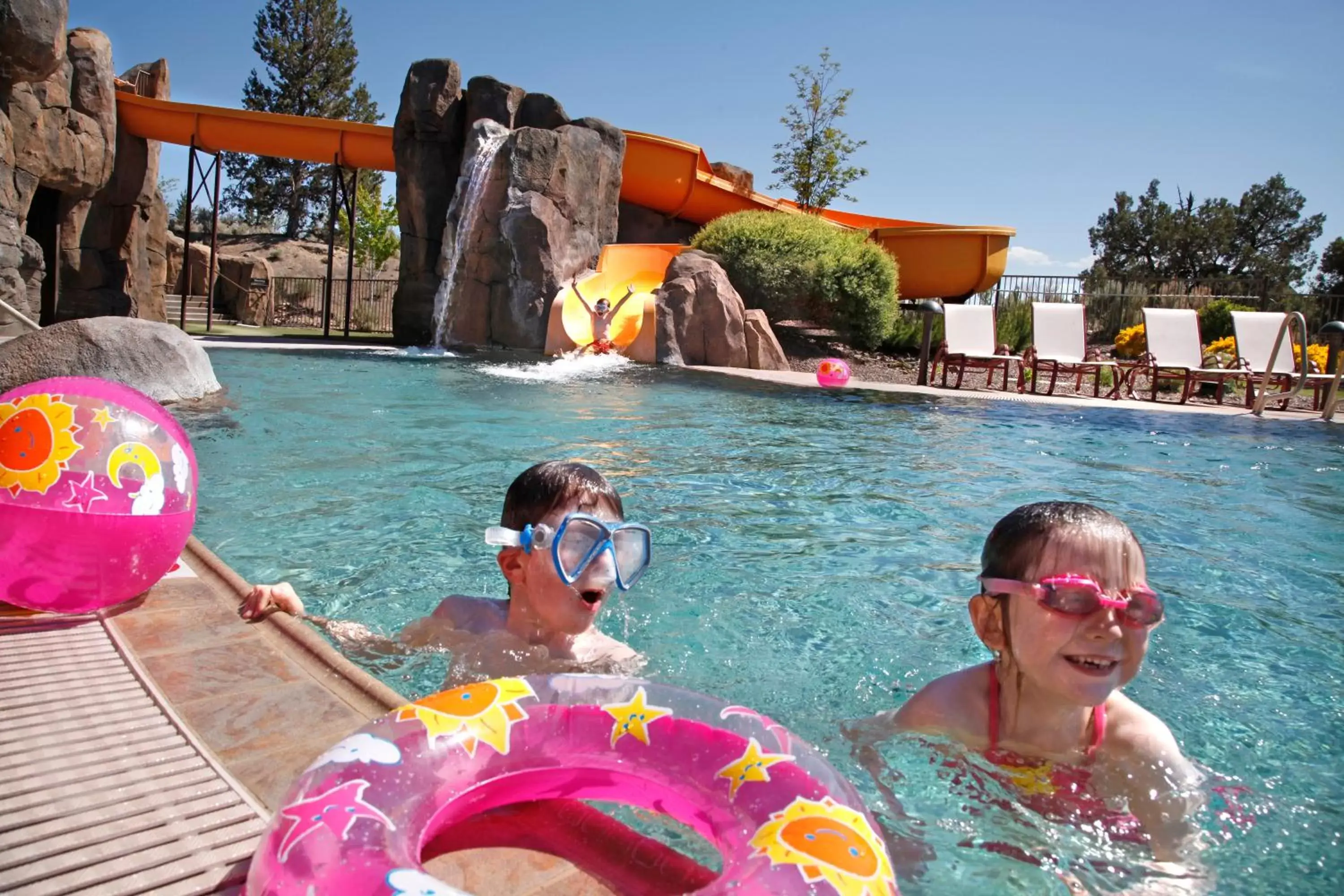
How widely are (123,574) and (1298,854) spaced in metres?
3.02

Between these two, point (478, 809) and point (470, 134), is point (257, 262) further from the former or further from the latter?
point (478, 809)

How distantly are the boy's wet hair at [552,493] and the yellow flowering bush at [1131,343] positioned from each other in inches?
710

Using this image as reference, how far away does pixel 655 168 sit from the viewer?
757 inches

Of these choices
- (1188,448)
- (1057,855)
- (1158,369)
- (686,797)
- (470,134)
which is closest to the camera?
(686,797)

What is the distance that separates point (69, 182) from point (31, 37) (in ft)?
15.8

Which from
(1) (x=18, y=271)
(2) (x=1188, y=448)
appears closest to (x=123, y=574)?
(2) (x=1188, y=448)

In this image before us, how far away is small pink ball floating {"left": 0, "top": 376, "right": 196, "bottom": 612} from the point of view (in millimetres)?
2395

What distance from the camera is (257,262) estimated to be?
27469 millimetres

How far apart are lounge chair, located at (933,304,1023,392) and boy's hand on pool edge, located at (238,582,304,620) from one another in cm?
1226

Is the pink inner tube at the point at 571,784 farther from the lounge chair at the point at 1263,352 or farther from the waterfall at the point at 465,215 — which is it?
the waterfall at the point at 465,215

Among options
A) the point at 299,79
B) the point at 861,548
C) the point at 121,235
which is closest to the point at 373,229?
the point at 299,79

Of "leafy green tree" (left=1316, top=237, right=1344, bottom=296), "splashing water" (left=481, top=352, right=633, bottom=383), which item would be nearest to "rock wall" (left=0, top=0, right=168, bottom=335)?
"splashing water" (left=481, top=352, right=633, bottom=383)

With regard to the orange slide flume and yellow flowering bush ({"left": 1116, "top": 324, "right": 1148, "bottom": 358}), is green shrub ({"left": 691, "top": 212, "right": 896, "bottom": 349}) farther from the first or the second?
yellow flowering bush ({"left": 1116, "top": 324, "right": 1148, "bottom": 358})

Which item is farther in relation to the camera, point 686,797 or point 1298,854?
point 1298,854
